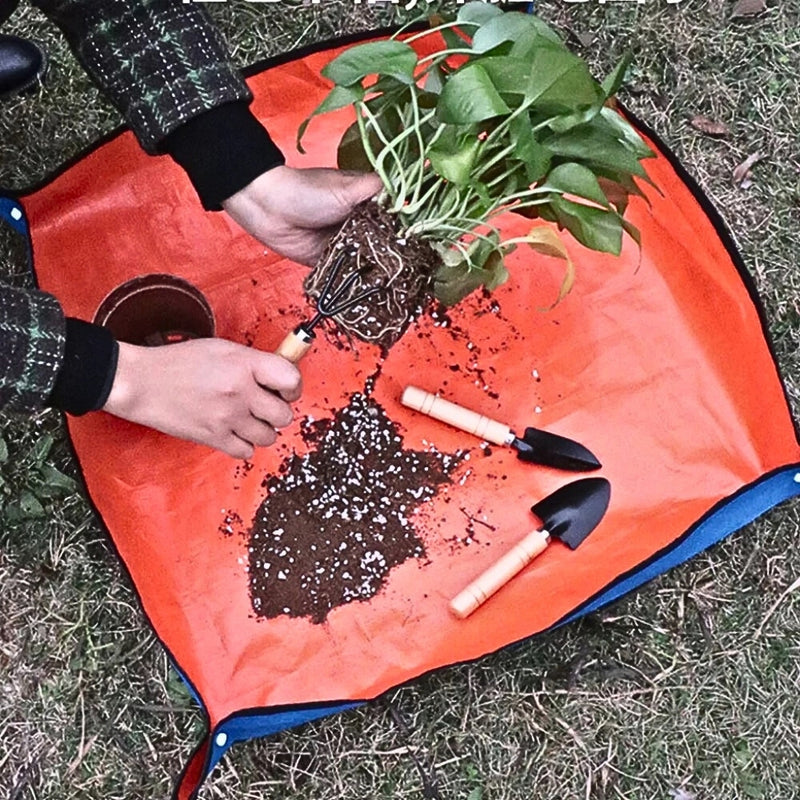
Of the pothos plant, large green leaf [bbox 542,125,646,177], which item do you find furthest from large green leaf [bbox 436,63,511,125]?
large green leaf [bbox 542,125,646,177]

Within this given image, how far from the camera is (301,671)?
54.8 inches

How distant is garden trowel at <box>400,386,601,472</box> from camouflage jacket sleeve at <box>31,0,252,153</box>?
52 centimetres

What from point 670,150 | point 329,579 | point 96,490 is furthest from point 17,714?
point 670,150

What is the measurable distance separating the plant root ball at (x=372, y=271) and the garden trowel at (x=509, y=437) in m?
0.25

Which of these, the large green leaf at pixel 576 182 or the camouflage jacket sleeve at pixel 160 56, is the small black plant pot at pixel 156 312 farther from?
the large green leaf at pixel 576 182

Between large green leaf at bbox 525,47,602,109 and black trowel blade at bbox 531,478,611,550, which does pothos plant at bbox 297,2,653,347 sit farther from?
black trowel blade at bbox 531,478,611,550

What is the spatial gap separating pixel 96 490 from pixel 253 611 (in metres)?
0.30

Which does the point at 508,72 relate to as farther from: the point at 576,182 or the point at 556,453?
the point at 556,453

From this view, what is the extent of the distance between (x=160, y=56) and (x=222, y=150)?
13 centimetres

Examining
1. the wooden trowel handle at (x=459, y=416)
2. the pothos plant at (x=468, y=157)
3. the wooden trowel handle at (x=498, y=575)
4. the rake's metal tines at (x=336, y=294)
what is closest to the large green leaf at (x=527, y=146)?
the pothos plant at (x=468, y=157)

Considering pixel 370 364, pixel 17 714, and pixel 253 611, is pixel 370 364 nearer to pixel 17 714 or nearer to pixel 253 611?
pixel 253 611

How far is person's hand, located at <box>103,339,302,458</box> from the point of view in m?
1.16

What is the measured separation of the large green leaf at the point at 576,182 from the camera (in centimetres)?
102

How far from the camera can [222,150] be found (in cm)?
113
